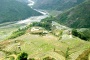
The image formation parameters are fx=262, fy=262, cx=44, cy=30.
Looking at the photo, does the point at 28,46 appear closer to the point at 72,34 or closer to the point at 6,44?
the point at 6,44

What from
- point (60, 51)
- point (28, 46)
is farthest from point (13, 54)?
point (60, 51)

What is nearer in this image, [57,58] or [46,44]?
[57,58]

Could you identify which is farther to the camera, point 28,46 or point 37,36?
point 37,36

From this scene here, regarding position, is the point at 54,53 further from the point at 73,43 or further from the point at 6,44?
the point at 6,44

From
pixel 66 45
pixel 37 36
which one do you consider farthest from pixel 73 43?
pixel 37 36

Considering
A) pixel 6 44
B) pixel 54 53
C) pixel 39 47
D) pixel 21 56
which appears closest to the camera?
pixel 21 56

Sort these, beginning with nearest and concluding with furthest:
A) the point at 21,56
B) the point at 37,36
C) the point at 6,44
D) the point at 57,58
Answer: the point at 21,56 → the point at 57,58 → the point at 6,44 → the point at 37,36

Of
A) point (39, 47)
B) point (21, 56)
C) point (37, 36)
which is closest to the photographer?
point (21, 56)

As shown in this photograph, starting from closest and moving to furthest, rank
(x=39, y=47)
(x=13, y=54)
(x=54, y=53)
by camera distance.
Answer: (x=54, y=53), (x=13, y=54), (x=39, y=47)

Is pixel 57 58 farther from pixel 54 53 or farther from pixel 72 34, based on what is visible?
pixel 72 34
